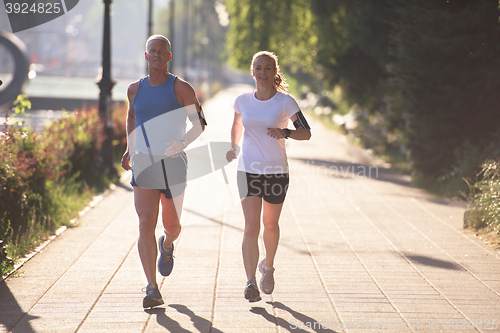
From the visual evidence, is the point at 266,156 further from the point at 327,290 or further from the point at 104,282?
the point at 104,282

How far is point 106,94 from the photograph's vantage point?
12273mm

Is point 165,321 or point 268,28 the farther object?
point 268,28

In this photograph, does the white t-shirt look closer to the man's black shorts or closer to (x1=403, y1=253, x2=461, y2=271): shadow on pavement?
the man's black shorts

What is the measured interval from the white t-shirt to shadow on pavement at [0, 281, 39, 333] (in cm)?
201

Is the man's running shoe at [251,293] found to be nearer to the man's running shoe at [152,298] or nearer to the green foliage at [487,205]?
the man's running shoe at [152,298]

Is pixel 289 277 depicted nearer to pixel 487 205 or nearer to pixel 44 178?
pixel 487 205

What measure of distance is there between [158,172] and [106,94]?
783cm

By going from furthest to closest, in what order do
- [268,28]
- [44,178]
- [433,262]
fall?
[268,28] < [44,178] < [433,262]

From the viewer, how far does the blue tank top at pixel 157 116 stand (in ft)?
15.7

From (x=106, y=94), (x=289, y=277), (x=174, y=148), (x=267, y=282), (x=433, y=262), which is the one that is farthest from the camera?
(x=106, y=94)

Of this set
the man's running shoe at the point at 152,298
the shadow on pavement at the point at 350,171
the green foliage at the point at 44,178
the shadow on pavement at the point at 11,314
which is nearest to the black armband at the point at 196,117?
the man's running shoe at the point at 152,298

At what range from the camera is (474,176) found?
1016 cm

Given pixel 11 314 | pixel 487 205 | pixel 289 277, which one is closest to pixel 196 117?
pixel 289 277

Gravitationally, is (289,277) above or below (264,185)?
below
